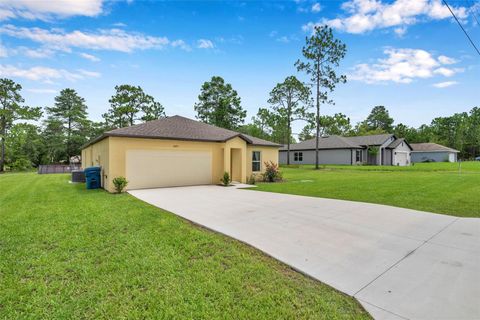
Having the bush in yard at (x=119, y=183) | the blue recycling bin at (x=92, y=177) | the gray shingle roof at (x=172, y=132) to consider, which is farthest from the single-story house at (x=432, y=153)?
the blue recycling bin at (x=92, y=177)

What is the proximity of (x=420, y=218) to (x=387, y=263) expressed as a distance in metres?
3.48

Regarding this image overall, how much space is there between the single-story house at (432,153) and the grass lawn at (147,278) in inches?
2024

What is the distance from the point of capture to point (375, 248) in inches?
162

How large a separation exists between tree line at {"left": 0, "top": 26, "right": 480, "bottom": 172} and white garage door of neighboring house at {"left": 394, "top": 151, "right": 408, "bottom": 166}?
32.3 feet

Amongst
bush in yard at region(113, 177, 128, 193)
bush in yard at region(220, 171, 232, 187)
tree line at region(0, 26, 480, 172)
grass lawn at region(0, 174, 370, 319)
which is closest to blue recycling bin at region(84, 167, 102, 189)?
bush in yard at region(113, 177, 128, 193)

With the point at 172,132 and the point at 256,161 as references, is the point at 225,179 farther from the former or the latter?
the point at 172,132

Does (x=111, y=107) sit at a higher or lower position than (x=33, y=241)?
higher

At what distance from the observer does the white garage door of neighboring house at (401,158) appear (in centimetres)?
3359

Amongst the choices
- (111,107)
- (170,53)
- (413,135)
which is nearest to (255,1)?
(170,53)

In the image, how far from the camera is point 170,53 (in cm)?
1496

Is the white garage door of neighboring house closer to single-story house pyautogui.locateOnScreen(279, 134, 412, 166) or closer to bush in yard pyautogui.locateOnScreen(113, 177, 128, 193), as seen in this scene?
single-story house pyautogui.locateOnScreen(279, 134, 412, 166)

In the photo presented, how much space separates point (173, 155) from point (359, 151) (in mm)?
27845

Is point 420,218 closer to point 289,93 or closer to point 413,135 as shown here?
point 289,93

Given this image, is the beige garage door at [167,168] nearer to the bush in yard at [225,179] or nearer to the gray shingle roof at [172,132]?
the gray shingle roof at [172,132]
